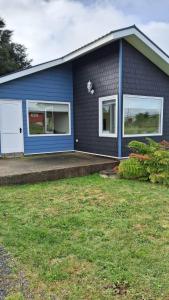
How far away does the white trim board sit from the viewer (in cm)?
704

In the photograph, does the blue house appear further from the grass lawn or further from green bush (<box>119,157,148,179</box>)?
the grass lawn

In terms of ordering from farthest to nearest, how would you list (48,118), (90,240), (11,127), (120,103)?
(48,118) < (11,127) < (120,103) < (90,240)

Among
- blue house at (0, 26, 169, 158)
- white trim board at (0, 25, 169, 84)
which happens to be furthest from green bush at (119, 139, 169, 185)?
white trim board at (0, 25, 169, 84)

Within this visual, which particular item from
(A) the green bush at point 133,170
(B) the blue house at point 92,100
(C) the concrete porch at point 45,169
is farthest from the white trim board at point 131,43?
(A) the green bush at point 133,170

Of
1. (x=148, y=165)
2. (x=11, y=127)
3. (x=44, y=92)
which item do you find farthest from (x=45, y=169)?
(x=44, y=92)

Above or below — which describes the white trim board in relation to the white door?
above

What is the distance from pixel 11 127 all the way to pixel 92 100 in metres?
2.92

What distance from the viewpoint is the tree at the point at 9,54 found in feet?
66.9

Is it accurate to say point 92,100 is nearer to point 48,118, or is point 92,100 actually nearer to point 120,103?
point 120,103

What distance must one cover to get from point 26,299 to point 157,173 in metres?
4.82

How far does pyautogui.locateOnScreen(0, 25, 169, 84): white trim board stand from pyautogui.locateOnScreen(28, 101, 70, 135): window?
45.5 inches

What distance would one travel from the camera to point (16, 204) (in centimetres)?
444

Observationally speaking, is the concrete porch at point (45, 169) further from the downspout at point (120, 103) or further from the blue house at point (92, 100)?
the blue house at point (92, 100)

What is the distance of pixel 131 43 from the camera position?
24.9 feet
